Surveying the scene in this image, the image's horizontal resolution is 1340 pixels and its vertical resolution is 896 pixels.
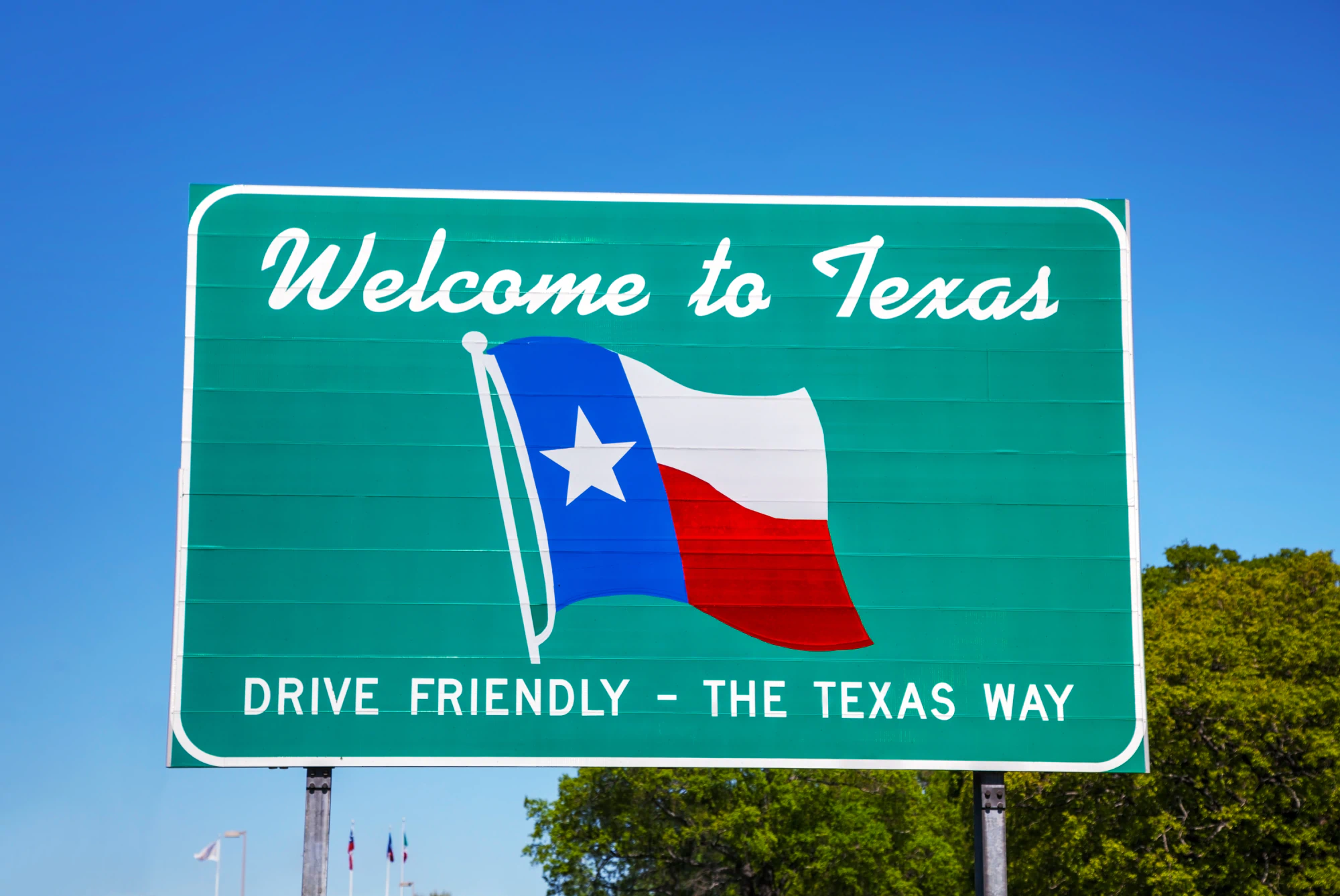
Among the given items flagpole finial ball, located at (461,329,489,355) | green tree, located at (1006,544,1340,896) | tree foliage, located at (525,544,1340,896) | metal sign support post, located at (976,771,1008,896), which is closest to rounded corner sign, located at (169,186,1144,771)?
flagpole finial ball, located at (461,329,489,355)

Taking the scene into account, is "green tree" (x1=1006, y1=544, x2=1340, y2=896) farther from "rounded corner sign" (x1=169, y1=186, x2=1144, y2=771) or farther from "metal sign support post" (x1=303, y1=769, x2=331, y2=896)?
"metal sign support post" (x1=303, y1=769, x2=331, y2=896)

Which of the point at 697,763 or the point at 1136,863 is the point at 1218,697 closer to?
the point at 1136,863

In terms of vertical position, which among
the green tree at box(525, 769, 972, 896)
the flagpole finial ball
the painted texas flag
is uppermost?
the flagpole finial ball

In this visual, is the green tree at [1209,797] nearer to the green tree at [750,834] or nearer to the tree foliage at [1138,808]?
the tree foliage at [1138,808]

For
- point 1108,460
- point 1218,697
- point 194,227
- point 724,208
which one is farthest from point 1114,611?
point 1218,697

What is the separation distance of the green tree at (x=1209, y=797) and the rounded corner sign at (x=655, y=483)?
18476 millimetres

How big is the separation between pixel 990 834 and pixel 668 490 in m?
3.90

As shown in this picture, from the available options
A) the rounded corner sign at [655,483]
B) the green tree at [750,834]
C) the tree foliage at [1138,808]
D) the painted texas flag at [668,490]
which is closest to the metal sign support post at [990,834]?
the rounded corner sign at [655,483]

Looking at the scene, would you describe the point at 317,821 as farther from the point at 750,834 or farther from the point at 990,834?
the point at 750,834

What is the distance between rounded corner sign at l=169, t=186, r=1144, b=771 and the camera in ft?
39.5

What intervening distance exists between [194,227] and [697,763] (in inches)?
246

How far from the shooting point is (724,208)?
42.4ft

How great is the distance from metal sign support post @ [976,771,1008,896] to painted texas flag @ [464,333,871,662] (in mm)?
1568

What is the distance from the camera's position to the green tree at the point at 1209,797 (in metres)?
28.6
